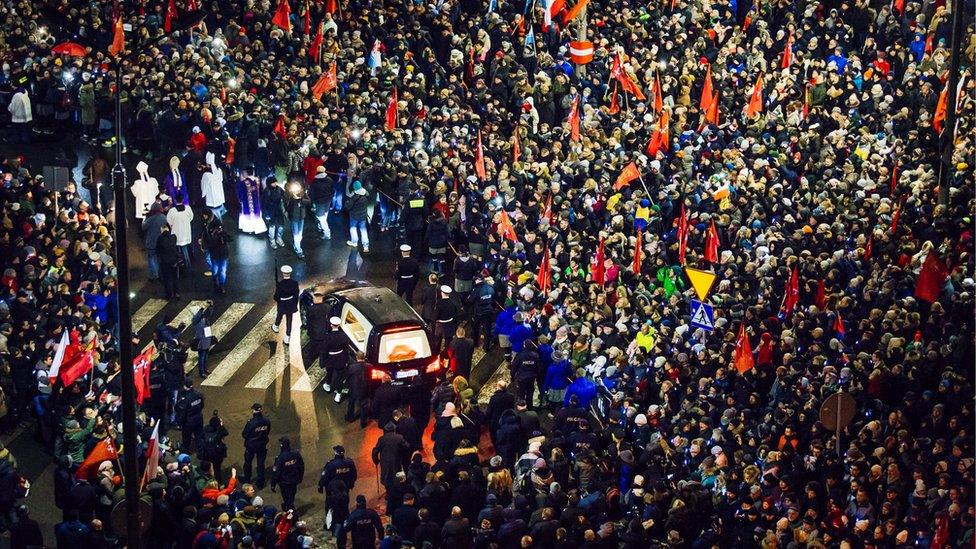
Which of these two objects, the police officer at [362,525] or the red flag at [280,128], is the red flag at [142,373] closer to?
the police officer at [362,525]

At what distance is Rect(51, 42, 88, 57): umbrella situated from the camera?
38.1 m

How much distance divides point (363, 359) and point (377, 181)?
726cm

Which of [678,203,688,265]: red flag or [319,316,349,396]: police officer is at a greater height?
[678,203,688,265]: red flag

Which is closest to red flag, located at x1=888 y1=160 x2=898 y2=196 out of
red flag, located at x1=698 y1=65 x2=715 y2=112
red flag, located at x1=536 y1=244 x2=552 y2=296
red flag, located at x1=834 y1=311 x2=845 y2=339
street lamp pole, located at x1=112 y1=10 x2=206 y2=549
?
red flag, located at x1=698 y1=65 x2=715 y2=112

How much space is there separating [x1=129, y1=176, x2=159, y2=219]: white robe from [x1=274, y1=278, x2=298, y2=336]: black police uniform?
183 inches

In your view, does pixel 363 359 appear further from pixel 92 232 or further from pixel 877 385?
pixel 877 385

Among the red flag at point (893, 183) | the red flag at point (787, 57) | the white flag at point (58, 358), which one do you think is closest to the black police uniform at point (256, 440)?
the white flag at point (58, 358)

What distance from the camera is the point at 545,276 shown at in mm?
31156

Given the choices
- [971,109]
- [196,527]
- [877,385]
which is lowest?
[196,527]

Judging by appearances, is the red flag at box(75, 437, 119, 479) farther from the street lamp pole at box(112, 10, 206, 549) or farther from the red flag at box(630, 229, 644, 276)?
the red flag at box(630, 229, 644, 276)

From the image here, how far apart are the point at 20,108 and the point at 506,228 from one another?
11992mm

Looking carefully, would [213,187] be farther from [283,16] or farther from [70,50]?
[283,16]

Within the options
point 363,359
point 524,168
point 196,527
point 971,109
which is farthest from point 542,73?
point 196,527

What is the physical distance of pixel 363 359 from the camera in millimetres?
28812
